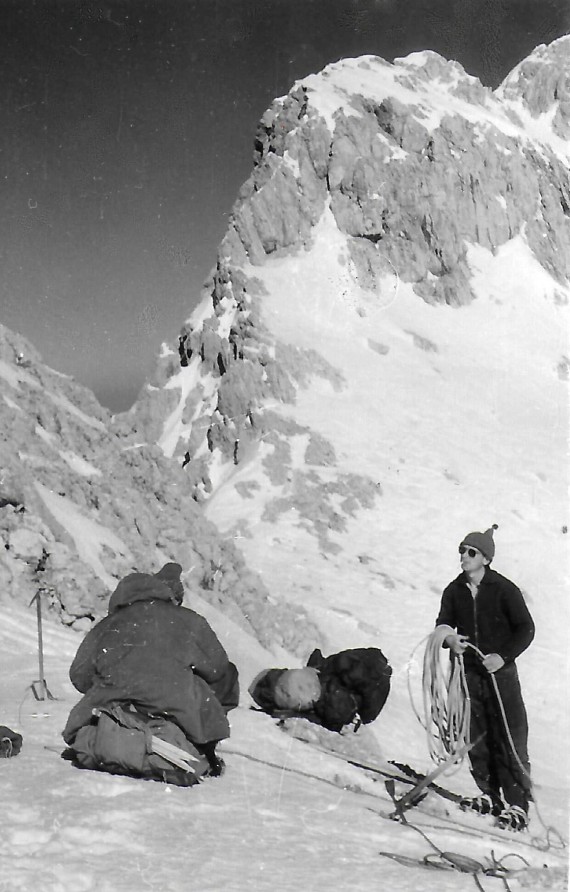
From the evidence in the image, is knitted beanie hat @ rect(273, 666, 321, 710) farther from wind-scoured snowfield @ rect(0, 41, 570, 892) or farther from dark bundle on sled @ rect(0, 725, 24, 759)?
dark bundle on sled @ rect(0, 725, 24, 759)

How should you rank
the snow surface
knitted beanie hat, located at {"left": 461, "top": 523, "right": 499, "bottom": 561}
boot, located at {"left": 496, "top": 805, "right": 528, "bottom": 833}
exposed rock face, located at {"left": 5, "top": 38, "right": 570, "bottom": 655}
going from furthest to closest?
the snow surface
exposed rock face, located at {"left": 5, "top": 38, "right": 570, "bottom": 655}
knitted beanie hat, located at {"left": 461, "top": 523, "right": 499, "bottom": 561}
boot, located at {"left": 496, "top": 805, "right": 528, "bottom": 833}

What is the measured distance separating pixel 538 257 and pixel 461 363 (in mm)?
24281

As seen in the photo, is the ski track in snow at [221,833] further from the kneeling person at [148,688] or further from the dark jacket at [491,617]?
the dark jacket at [491,617]

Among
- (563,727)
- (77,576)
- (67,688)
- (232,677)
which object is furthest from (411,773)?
(563,727)

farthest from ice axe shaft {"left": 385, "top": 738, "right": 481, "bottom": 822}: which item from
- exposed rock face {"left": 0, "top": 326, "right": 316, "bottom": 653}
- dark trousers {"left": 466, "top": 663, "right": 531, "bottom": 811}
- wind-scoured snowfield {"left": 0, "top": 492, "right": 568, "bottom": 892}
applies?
exposed rock face {"left": 0, "top": 326, "right": 316, "bottom": 653}

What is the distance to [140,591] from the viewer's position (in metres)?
5.20

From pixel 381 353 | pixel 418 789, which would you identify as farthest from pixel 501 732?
pixel 381 353

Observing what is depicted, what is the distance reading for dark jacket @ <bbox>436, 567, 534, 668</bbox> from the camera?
612 cm

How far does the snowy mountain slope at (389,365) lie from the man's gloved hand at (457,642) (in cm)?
790

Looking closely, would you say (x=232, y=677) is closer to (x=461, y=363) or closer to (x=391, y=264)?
(x=461, y=363)

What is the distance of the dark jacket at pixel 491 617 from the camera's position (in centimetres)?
612

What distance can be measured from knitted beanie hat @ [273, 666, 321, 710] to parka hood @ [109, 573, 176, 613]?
3.92 m

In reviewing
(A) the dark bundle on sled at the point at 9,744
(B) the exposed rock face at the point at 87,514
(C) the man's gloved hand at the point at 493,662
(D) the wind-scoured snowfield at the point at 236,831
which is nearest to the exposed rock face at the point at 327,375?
(B) the exposed rock face at the point at 87,514

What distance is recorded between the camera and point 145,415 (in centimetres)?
6969
